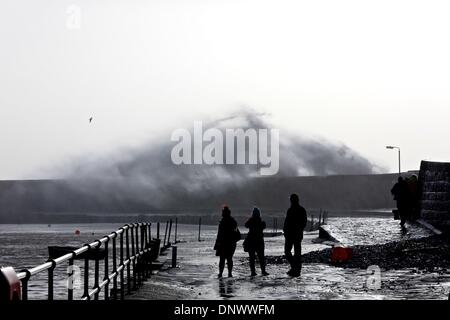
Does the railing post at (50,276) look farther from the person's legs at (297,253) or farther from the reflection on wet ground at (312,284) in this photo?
the person's legs at (297,253)

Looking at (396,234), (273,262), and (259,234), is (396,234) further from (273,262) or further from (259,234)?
(259,234)

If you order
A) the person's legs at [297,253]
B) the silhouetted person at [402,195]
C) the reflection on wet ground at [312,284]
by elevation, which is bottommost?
the reflection on wet ground at [312,284]

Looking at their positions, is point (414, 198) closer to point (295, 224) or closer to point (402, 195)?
point (402, 195)

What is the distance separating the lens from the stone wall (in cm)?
3128

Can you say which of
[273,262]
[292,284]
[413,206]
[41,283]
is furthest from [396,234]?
[292,284]

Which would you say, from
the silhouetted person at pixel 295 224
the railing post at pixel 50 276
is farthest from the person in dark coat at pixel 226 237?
the railing post at pixel 50 276

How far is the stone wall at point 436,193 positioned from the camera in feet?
Answer: 103

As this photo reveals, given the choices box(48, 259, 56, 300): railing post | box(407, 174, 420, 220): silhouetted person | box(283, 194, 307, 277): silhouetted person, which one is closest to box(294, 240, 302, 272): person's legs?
box(283, 194, 307, 277): silhouetted person

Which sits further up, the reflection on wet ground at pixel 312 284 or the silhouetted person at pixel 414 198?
the silhouetted person at pixel 414 198

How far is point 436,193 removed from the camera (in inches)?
1294

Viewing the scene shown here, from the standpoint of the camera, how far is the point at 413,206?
38469 mm

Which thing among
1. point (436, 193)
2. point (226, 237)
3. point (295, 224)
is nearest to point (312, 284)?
point (295, 224)

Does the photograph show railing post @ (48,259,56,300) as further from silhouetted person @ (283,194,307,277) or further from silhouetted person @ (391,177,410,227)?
silhouetted person @ (391,177,410,227)
